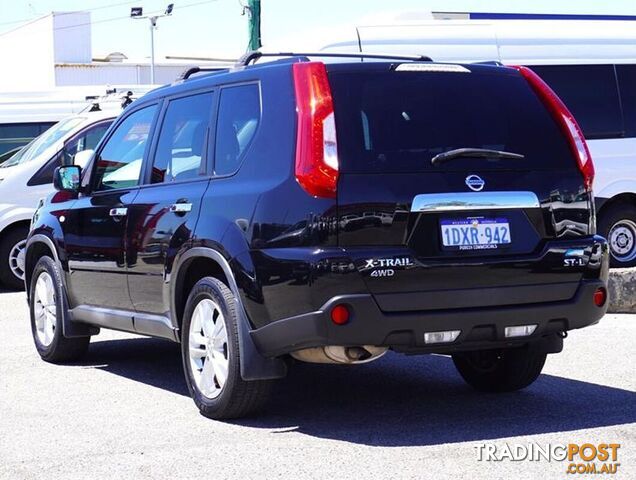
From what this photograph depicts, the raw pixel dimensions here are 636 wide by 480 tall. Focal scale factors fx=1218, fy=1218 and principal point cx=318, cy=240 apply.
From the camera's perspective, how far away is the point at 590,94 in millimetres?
13297

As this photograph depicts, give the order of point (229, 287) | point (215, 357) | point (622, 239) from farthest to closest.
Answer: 1. point (622, 239)
2. point (215, 357)
3. point (229, 287)

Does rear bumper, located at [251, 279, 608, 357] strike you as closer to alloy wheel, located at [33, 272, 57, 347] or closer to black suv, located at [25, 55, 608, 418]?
black suv, located at [25, 55, 608, 418]

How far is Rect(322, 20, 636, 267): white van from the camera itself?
42.8ft

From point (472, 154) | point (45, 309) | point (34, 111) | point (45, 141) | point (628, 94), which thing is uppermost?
point (472, 154)

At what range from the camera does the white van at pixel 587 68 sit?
13.1 metres

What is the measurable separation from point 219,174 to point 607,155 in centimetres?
765

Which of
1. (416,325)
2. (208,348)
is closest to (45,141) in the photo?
(208,348)

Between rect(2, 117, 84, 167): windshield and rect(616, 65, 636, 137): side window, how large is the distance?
6.08m

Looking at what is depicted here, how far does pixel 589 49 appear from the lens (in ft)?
44.2

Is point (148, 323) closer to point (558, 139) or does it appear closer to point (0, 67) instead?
point (558, 139)

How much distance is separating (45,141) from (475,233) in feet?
29.7

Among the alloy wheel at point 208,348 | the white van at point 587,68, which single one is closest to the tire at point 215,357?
the alloy wheel at point 208,348

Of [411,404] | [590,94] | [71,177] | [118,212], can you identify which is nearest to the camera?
[411,404]

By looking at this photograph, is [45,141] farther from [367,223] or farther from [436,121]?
[367,223]
